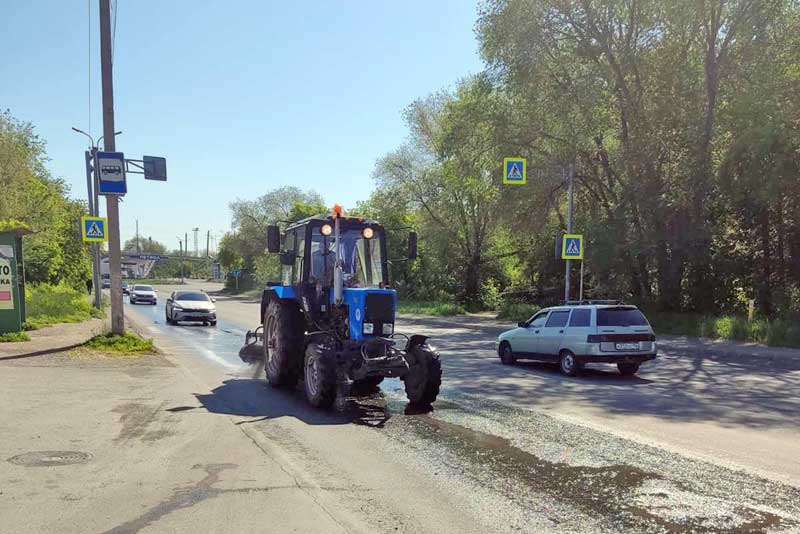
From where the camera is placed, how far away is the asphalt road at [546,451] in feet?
15.6

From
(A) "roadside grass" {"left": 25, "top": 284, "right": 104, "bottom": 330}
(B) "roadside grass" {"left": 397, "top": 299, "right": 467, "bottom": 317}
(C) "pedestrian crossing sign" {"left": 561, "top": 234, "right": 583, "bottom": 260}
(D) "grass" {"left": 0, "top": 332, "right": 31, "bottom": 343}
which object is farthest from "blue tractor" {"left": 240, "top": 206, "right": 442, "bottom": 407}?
(B) "roadside grass" {"left": 397, "top": 299, "right": 467, "bottom": 317}

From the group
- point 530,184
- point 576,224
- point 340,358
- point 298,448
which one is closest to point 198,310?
point 530,184

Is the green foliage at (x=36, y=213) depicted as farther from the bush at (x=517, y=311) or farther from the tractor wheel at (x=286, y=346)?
the bush at (x=517, y=311)

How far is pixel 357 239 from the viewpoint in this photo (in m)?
10.3

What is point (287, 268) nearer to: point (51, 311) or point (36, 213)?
point (51, 311)

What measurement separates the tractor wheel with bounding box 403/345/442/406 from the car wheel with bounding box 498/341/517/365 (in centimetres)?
624

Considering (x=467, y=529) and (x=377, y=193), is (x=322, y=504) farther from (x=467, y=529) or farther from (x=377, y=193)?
(x=377, y=193)

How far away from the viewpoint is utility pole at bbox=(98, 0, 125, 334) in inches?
571

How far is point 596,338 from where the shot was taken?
496 inches

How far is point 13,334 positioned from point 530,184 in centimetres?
2000

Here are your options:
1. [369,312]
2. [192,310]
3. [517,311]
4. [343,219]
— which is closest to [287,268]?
[343,219]

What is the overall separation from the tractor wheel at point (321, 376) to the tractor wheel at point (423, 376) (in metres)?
1.14

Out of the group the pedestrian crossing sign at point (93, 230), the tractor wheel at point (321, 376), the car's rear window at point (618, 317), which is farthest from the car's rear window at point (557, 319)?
the pedestrian crossing sign at point (93, 230)

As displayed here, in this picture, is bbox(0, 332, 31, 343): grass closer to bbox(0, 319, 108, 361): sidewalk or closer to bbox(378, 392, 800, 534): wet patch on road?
bbox(0, 319, 108, 361): sidewalk
